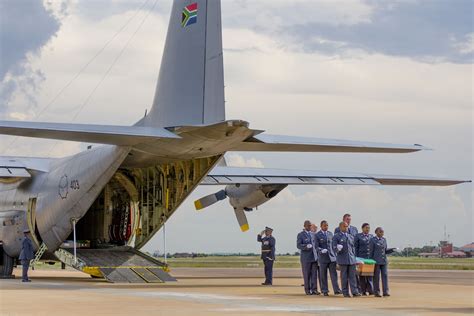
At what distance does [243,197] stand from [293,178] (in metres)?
1.87

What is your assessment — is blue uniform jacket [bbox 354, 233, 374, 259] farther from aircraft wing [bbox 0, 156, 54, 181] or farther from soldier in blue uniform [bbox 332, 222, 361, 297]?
aircraft wing [bbox 0, 156, 54, 181]

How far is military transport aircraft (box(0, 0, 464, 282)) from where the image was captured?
18703 millimetres

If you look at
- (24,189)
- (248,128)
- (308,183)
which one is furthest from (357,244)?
(24,189)

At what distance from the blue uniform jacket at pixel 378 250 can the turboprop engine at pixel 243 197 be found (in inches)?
367

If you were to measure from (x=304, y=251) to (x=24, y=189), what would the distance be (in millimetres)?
10924

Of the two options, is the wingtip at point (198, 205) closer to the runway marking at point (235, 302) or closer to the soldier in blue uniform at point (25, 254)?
the soldier in blue uniform at point (25, 254)

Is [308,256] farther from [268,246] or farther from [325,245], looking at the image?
[268,246]

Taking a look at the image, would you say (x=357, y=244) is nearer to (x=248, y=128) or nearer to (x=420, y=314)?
(x=248, y=128)

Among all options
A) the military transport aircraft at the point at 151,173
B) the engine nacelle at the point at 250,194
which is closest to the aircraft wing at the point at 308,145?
the military transport aircraft at the point at 151,173

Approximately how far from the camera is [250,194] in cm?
2644

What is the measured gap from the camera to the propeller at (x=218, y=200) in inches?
1066

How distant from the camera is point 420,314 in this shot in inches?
461

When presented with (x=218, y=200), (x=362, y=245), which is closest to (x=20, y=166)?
(x=218, y=200)

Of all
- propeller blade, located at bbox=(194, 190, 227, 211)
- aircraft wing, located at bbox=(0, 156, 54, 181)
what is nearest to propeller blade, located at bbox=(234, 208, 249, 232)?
propeller blade, located at bbox=(194, 190, 227, 211)
